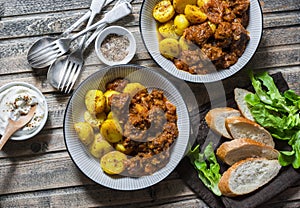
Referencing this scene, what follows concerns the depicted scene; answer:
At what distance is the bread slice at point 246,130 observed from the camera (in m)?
2.23

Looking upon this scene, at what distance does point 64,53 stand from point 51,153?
50 cm

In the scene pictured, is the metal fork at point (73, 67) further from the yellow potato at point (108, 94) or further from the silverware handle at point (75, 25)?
the yellow potato at point (108, 94)

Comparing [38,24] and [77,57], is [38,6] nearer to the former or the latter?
[38,24]

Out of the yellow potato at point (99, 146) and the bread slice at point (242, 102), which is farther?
the bread slice at point (242, 102)

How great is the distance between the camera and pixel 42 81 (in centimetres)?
230

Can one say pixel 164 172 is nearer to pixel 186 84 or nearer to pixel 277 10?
pixel 186 84

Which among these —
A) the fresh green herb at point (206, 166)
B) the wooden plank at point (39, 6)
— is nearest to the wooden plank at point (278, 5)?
the wooden plank at point (39, 6)

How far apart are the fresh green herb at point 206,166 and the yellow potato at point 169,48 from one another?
463 millimetres

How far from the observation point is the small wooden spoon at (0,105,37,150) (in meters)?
2.14

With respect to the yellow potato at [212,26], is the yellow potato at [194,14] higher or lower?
higher

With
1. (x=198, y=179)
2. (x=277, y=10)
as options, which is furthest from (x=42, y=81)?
(x=277, y=10)

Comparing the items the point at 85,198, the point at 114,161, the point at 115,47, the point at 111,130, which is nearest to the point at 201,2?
the point at 115,47

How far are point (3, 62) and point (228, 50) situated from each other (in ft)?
3.68

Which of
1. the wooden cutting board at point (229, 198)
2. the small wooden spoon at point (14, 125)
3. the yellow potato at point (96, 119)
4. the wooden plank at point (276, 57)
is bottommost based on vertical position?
the wooden cutting board at point (229, 198)
